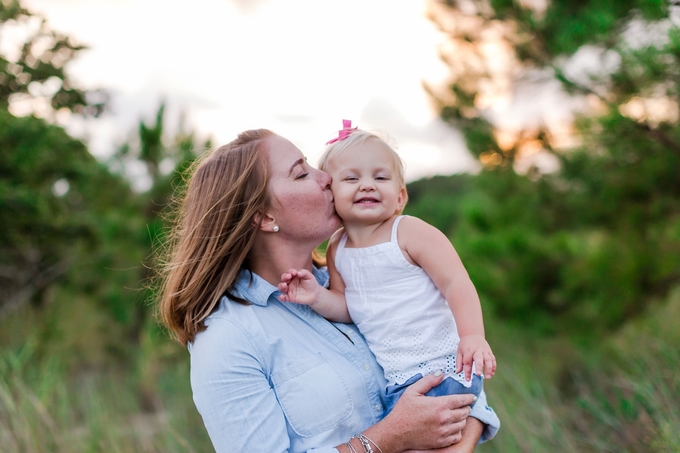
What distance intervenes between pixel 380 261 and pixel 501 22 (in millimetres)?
4021

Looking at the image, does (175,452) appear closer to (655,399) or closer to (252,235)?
(252,235)

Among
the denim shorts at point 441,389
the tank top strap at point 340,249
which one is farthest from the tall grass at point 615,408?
the tank top strap at point 340,249

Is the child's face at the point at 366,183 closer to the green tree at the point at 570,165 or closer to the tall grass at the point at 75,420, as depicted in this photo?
the tall grass at the point at 75,420

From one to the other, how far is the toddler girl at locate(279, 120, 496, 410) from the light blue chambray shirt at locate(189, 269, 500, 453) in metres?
0.07

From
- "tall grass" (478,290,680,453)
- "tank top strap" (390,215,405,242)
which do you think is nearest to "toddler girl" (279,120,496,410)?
"tank top strap" (390,215,405,242)

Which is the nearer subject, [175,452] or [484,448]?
[175,452]

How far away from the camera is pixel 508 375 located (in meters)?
4.27

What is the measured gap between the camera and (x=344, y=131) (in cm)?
188

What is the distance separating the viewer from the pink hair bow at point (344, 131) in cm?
186

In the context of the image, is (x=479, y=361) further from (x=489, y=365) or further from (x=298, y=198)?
(x=298, y=198)

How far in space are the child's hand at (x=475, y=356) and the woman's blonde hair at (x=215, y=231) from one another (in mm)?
685

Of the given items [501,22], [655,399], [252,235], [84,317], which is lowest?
[84,317]

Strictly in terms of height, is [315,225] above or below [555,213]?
above

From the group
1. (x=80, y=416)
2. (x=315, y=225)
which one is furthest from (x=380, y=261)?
(x=80, y=416)
